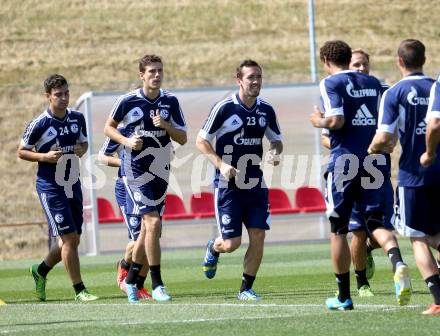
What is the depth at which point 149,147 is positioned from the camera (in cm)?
1262

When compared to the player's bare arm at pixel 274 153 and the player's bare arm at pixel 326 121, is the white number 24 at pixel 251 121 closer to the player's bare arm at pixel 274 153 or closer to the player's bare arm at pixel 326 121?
the player's bare arm at pixel 274 153

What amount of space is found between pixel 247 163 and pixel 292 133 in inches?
499

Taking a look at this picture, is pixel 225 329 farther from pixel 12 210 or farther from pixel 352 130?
pixel 12 210

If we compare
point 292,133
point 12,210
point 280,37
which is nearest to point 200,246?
point 292,133

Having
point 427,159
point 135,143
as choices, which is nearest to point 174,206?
point 135,143

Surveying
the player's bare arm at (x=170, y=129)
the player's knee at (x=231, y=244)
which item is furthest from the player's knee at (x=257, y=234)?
the player's bare arm at (x=170, y=129)

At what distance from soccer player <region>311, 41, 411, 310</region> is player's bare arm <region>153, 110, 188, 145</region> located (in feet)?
8.90

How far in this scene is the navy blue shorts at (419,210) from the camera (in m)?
9.41

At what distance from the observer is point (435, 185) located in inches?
370

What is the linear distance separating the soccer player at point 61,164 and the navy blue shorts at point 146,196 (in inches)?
38.3

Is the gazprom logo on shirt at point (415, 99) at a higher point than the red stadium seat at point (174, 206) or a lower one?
higher

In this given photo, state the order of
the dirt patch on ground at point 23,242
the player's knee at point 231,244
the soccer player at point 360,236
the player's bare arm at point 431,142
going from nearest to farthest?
the player's bare arm at point 431,142 < the soccer player at point 360,236 < the player's knee at point 231,244 < the dirt patch on ground at point 23,242

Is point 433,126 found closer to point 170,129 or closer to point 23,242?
point 170,129

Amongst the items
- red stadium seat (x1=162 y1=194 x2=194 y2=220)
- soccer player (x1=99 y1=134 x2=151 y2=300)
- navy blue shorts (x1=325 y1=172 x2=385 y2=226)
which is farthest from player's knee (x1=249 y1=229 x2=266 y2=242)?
red stadium seat (x1=162 y1=194 x2=194 y2=220)
